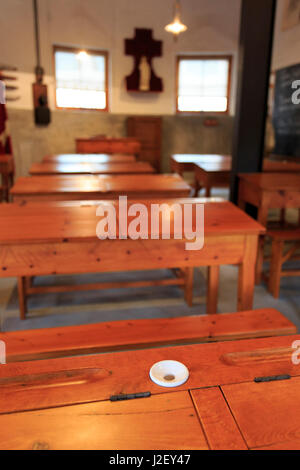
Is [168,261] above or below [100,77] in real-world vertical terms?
below

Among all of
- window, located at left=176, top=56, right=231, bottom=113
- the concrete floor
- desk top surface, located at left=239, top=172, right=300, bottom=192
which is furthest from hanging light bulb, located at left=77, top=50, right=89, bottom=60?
the concrete floor

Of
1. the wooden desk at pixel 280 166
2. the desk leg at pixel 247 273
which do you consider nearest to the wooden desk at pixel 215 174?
the wooden desk at pixel 280 166

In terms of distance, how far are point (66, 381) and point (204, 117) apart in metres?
8.19

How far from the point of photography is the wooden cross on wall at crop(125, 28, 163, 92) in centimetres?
784

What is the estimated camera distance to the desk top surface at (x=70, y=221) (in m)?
1.80

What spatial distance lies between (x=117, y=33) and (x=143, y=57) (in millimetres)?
654

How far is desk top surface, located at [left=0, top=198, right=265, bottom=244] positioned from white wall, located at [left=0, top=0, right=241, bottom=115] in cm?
602

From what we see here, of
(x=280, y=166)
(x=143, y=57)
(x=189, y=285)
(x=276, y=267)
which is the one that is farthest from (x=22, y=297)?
(x=143, y=57)

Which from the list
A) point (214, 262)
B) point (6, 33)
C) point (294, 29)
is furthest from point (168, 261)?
point (6, 33)

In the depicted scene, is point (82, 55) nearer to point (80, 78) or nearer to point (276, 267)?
point (80, 78)

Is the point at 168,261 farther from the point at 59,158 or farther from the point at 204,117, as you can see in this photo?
the point at 204,117

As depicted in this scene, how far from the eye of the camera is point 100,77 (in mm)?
7984
